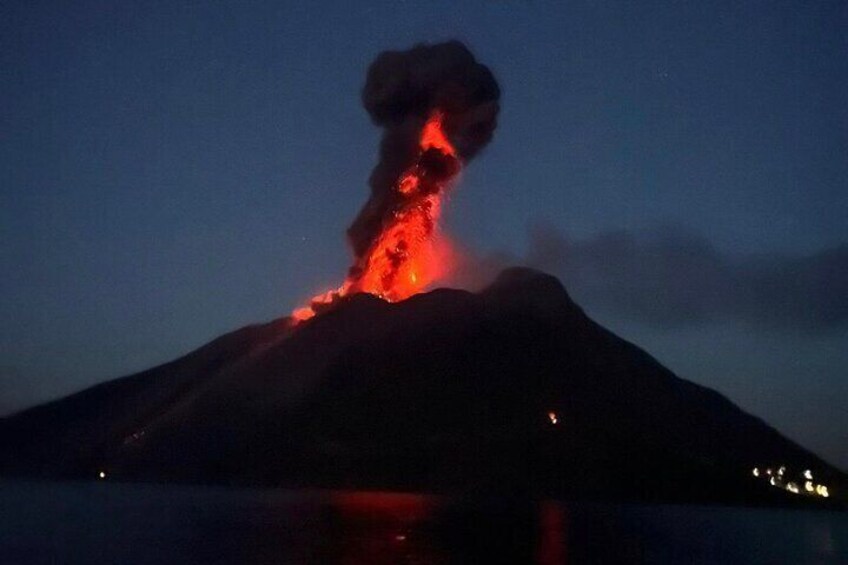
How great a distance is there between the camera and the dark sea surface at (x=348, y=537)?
186 feet

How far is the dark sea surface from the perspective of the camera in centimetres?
5672

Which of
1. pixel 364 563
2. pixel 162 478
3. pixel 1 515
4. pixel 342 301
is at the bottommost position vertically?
pixel 364 563

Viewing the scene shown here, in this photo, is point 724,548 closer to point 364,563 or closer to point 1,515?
point 364,563

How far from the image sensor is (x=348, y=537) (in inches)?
2751

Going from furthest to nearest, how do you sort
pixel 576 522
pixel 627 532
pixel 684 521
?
pixel 684 521 < pixel 576 522 < pixel 627 532

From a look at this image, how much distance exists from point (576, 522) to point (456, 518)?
1320cm

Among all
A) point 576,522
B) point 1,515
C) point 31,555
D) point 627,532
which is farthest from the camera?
point 576,522

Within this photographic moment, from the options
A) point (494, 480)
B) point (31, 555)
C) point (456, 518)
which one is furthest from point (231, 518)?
point (494, 480)

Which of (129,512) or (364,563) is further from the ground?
(129,512)

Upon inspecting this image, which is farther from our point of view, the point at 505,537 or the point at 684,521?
the point at 684,521

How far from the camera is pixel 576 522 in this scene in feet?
358

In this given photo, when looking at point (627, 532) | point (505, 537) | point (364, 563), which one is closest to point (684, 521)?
point (627, 532)

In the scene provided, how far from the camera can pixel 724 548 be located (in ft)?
270

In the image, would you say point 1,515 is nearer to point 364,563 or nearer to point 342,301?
point 364,563
